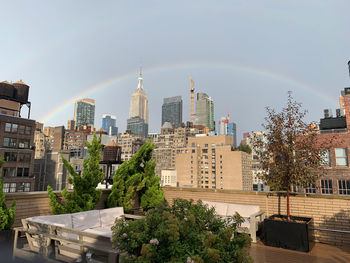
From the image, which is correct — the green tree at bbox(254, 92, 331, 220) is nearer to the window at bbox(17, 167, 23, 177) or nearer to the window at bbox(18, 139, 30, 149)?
the window at bbox(17, 167, 23, 177)

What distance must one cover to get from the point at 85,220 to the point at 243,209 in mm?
5513

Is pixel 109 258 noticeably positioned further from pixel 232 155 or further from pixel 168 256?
pixel 232 155

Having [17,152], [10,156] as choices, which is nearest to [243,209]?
[10,156]

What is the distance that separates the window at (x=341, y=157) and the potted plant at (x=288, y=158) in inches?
793

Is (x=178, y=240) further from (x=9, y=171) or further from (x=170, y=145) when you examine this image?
(x=170, y=145)

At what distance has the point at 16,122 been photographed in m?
48.5

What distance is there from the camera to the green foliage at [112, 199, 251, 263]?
310cm

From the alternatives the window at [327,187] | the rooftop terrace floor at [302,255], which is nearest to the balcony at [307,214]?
the rooftop terrace floor at [302,255]

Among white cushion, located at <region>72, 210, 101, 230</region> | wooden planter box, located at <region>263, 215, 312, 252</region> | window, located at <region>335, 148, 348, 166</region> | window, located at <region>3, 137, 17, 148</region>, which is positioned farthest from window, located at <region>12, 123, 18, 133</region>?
window, located at <region>335, 148, 348, 166</region>

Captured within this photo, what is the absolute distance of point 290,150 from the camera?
757 centimetres

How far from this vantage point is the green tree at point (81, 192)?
25.8ft

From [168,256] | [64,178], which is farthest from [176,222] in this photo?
[64,178]

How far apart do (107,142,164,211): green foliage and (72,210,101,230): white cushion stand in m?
2.23

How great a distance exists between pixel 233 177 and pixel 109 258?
115158 millimetres
